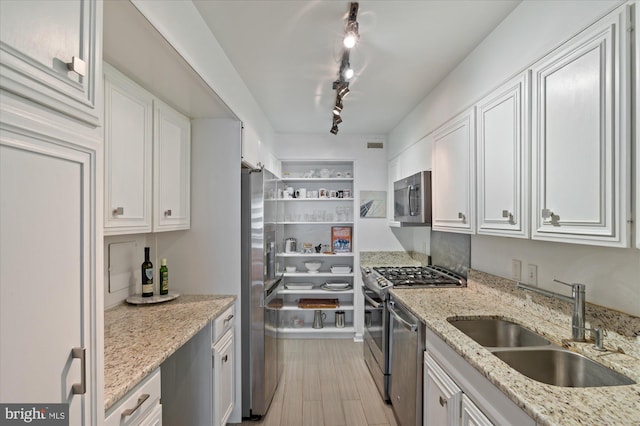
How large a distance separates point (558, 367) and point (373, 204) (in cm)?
310

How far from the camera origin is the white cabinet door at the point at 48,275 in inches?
25.0

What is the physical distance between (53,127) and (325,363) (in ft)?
11.2

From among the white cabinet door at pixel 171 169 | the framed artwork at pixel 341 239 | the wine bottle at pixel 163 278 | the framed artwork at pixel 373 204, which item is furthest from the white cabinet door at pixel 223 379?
the framed artwork at pixel 373 204

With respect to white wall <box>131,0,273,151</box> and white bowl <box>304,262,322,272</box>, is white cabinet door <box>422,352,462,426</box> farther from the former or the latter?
white bowl <box>304,262,322,272</box>

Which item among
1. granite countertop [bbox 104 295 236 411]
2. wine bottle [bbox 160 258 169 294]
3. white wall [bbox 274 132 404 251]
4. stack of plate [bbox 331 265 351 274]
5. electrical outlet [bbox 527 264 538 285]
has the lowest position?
stack of plate [bbox 331 265 351 274]

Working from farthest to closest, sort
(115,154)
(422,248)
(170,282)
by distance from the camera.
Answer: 1. (422,248)
2. (170,282)
3. (115,154)

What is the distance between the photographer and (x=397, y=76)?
2666mm

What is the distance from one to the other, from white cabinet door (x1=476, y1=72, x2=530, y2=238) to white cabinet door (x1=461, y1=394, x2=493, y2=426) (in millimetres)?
847

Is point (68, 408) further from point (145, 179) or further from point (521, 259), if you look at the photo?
point (521, 259)

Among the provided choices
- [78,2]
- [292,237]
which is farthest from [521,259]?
[292,237]

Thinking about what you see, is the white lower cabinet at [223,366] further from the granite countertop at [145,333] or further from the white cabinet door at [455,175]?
the white cabinet door at [455,175]

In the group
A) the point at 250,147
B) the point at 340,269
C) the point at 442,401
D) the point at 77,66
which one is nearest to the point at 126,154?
the point at 77,66

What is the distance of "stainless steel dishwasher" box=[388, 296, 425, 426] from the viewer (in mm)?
1996

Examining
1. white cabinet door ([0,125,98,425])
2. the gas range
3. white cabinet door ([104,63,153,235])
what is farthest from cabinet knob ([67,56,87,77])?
the gas range
